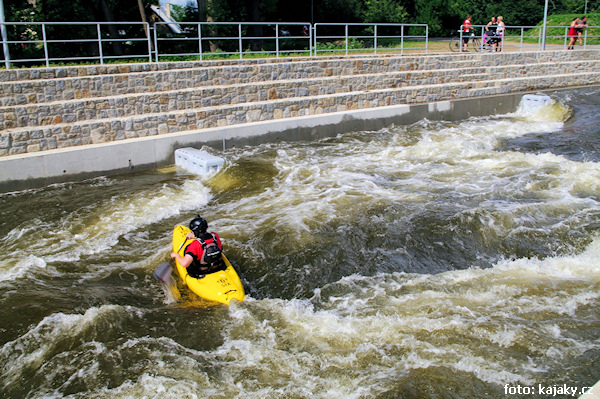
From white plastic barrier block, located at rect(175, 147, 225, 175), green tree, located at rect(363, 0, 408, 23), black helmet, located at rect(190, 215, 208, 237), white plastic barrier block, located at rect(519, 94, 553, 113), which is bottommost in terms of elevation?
white plastic barrier block, located at rect(175, 147, 225, 175)

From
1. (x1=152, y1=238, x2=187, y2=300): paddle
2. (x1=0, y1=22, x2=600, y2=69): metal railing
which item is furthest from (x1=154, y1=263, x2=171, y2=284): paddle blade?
(x1=0, y1=22, x2=600, y2=69): metal railing

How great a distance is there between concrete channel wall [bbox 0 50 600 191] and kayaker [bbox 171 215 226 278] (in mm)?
5464

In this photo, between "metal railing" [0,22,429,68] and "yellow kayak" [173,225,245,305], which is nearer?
"yellow kayak" [173,225,245,305]

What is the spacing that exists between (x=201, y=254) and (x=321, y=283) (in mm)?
1551

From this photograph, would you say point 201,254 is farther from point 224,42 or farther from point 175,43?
point 224,42

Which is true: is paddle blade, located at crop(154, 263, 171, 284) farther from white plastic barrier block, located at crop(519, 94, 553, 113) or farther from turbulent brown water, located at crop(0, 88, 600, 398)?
white plastic barrier block, located at crop(519, 94, 553, 113)

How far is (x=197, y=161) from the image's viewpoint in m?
11.3

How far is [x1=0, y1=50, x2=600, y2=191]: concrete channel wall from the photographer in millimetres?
11031

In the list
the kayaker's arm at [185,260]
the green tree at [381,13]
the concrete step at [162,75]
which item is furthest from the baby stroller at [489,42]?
the kayaker's arm at [185,260]

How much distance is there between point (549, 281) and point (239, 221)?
182 inches

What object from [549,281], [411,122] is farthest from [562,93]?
[549,281]

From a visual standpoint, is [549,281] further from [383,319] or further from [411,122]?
[411,122]

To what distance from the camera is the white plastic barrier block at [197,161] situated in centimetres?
1111

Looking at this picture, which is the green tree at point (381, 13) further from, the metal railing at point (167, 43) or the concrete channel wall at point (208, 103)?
the concrete channel wall at point (208, 103)
